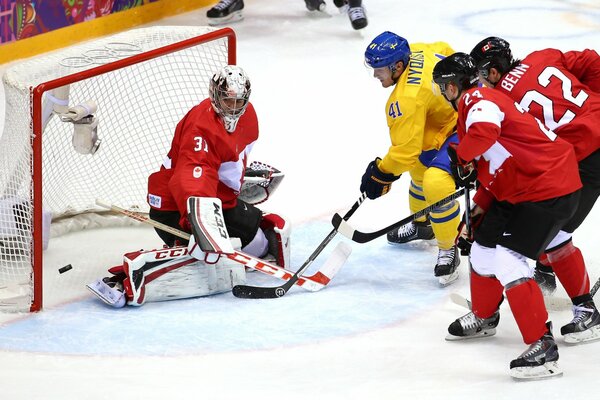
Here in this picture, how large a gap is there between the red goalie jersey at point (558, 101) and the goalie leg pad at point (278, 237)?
37.8 inches

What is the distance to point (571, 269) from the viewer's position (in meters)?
3.59

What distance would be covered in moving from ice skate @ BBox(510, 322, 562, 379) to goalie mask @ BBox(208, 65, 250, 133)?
48.1 inches

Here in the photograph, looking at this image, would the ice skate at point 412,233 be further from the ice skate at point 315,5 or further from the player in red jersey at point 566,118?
the ice skate at point 315,5

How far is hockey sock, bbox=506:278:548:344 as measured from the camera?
329 centimetres

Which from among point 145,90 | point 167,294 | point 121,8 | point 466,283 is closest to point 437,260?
point 466,283

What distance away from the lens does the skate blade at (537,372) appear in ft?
10.6

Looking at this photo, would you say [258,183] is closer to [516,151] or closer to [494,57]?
[494,57]

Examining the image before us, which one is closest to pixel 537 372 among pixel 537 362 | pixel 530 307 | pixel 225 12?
pixel 537 362

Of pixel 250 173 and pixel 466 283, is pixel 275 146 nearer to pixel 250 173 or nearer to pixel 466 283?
pixel 250 173

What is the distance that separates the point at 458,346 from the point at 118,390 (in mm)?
1051

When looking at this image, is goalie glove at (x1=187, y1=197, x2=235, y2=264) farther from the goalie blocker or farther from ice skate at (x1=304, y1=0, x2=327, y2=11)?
ice skate at (x1=304, y1=0, x2=327, y2=11)

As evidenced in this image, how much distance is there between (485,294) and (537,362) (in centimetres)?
33

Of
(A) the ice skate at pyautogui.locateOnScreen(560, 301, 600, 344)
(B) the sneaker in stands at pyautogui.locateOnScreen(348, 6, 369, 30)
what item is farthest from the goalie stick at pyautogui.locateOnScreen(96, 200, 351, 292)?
(B) the sneaker in stands at pyautogui.locateOnScreen(348, 6, 369, 30)

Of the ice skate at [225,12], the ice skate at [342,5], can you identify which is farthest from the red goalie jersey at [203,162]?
the ice skate at [342,5]
